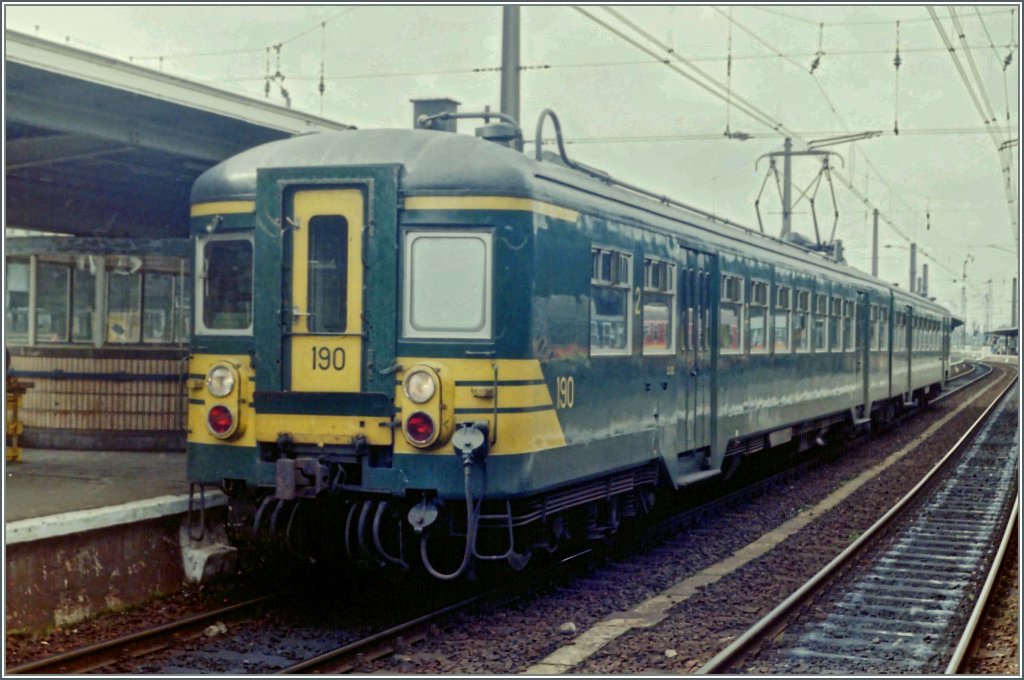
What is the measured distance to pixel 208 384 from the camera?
8.27 metres

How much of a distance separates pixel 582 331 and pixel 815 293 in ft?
29.0

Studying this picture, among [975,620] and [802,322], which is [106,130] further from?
[802,322]

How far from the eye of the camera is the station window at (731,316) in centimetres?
1221

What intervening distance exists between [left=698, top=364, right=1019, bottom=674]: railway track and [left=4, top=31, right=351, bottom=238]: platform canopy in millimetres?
5714

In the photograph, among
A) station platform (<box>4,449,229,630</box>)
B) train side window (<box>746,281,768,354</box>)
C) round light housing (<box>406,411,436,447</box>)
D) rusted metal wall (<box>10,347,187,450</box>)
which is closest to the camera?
station platform (<box>4,449,229,630</box>)

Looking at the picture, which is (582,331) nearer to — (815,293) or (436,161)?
(436,161)

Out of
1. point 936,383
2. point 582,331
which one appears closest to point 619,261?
point 582,331

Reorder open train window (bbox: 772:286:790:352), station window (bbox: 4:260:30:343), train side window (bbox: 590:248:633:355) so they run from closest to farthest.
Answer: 1. train side window (bbox: 590:248:633:355)
2. station window (bbox: 4:260:30:343)
3. open train window (bbox: 772:286:790:352)

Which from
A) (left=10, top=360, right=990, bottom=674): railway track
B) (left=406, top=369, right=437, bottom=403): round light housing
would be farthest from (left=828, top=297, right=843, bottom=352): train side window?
(left=406, top=369, right=437, bottom=403): round light housing

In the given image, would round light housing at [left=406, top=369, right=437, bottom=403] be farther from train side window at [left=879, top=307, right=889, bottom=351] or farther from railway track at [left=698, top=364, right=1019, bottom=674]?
train side window at [left=879, top=307, right=889, bottom=351]

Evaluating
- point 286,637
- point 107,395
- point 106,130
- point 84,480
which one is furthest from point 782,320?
point 286,637

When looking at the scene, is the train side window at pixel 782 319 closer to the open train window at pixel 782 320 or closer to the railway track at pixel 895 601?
the open train window at pixel 782 320

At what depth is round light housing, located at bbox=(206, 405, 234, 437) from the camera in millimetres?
8133

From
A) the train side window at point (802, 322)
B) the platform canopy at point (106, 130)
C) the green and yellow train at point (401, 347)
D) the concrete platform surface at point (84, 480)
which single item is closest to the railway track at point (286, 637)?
the green and yellow train at point (401, 347)
